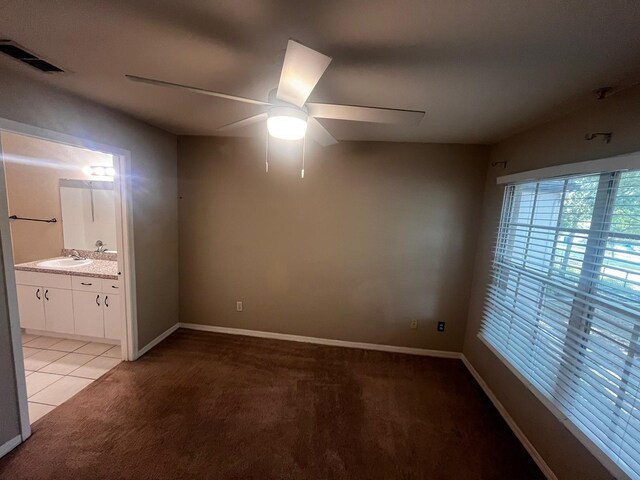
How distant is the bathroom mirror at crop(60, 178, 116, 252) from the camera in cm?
342

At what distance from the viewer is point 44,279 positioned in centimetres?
305

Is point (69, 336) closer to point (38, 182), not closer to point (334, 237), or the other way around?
point (38, 182)

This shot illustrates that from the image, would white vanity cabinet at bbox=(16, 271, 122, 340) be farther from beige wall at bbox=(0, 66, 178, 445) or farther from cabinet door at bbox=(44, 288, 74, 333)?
beige wall at bbox=(0, 66, 178, 445)

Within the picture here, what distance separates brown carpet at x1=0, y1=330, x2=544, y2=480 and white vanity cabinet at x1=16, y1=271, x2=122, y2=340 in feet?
2.16

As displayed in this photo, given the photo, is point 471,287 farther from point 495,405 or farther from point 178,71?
point 178,71

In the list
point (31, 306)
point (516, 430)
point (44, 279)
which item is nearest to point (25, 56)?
point (44, 279)

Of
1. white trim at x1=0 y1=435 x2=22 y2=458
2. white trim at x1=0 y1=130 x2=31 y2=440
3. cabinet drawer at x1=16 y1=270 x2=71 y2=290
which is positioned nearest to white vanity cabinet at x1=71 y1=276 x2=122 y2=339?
cabinet drawer at x1=16 y1=270 x2=71 y2=290

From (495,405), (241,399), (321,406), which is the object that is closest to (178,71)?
(241,399)

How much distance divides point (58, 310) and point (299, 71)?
→ 12.4 feet

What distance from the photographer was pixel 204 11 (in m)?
1.07

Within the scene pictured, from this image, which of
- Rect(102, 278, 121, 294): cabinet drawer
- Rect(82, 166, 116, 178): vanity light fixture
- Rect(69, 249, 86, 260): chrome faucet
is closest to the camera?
Rect(102, 278, 121, 294): cabinet drawer

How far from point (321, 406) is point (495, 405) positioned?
1.57 meters

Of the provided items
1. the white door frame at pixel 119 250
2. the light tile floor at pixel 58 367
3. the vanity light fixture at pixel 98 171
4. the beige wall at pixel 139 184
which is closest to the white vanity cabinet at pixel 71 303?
the light tile floor at pixel 58 367

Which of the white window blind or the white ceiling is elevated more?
the white ceiling
